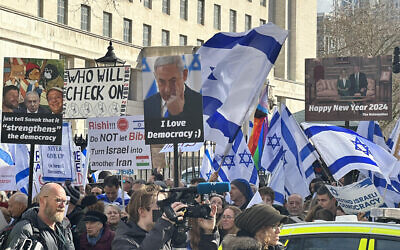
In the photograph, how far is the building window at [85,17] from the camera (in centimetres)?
4591

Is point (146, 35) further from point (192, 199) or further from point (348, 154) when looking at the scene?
point (192, 199)

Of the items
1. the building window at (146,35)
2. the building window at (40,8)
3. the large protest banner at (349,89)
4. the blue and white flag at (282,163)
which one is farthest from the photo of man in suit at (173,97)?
the building window at (146,35)

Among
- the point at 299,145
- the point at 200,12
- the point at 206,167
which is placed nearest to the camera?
the point at 299,145

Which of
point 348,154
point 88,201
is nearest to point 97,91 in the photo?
point 348,154

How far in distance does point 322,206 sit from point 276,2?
2326 inches

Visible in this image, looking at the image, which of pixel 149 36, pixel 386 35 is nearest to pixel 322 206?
pixel 386 35

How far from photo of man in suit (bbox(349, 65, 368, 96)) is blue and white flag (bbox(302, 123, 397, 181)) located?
6055 mm

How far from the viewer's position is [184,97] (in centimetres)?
1052

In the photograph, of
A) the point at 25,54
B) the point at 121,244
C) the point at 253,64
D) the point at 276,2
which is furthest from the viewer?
the point at 276,2

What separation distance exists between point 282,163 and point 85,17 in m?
32.6

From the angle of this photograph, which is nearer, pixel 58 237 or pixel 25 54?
pixel 58 237

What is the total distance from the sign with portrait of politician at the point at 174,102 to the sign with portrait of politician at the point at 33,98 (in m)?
1.72

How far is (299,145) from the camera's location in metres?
15.7

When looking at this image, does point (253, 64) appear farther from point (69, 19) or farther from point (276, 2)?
point (276, 2)
